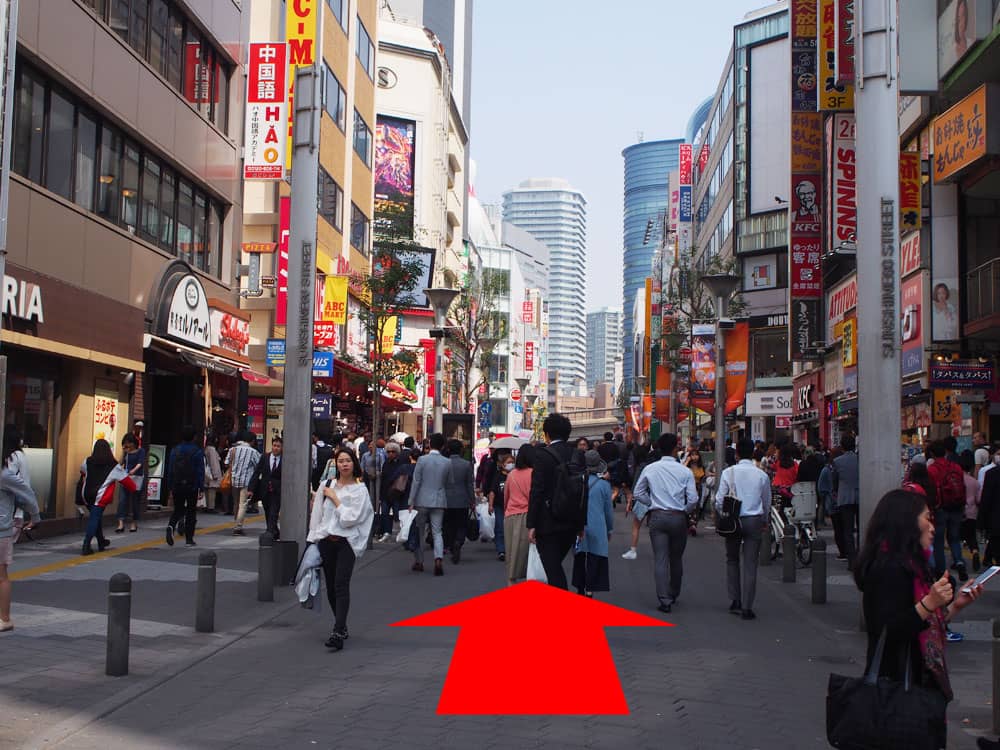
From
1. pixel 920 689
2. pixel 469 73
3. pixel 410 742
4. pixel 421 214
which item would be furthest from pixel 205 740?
pixel 469 73

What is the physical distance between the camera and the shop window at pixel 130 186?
22.7 meters

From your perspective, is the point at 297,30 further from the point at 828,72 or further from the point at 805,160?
the point at 805,160

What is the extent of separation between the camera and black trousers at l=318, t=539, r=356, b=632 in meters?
9.96

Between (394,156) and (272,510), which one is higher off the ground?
(394,156)

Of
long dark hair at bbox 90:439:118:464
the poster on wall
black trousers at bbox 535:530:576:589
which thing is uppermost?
the poster on wall

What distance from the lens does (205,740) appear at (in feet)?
22.5

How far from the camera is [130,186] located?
75.4 ft

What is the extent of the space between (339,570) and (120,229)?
14.1m

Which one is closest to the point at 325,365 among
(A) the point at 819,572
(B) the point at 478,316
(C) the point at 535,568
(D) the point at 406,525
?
(D) the point at 406,525

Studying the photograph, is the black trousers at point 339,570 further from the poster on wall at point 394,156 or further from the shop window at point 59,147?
the poster on wall at point 394,156

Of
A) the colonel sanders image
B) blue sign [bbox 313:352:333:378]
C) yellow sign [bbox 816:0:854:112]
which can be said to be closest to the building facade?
blue sign [bbox 313:352:333:378]

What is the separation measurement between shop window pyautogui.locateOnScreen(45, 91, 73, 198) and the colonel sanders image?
20.9m

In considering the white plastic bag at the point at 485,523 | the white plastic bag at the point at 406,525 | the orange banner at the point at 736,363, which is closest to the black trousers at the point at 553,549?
the white plastic bag at the point at 406,525

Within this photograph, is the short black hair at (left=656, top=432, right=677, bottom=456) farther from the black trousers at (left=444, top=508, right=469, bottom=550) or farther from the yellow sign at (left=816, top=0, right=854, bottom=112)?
the yellow sign at (left=816, top=0, right=854, bottom=112)
